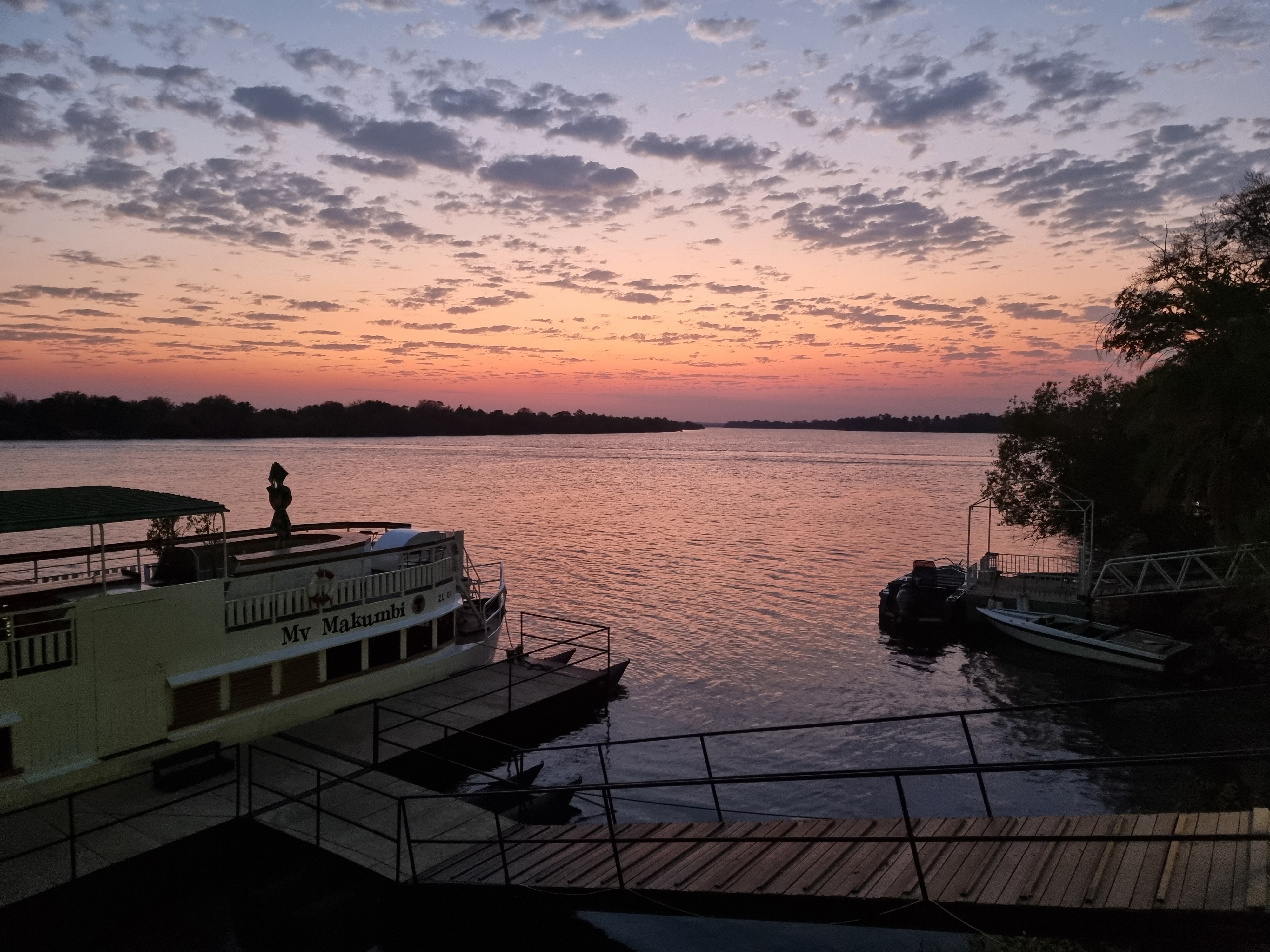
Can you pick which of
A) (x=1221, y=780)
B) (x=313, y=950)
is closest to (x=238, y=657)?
(x=313, y=950)

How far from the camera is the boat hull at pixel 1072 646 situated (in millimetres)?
31516

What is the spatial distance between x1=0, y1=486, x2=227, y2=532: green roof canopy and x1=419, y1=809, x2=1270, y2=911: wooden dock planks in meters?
9.31

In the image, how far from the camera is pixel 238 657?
56.0 ft

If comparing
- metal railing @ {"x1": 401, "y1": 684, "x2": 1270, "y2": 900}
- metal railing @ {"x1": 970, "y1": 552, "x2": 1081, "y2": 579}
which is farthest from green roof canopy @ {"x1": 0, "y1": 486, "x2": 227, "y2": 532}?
metal railing @ {"x1": 970, "y1": 552, "x2": 1081, "y2": 579}

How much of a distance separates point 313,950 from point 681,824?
6481mm

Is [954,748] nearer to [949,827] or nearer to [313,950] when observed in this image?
Answer: [949,827]

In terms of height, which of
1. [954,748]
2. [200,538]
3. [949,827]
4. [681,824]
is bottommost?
[954,748]

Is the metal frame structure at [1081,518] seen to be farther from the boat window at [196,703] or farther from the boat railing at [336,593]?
the boat window at [196,703]

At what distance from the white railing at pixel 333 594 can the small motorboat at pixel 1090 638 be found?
26795mm

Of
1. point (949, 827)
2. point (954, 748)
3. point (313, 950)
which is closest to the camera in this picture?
point (949, 827)

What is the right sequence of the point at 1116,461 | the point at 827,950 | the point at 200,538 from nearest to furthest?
the point at 827,950 → the point at 200,538 → the point at 1116,461

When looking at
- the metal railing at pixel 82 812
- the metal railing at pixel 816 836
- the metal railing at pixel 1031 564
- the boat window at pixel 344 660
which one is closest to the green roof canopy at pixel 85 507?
the metal railing at pixel 82 812

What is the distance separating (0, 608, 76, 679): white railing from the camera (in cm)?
1323

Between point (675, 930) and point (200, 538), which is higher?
point (200, 538)
